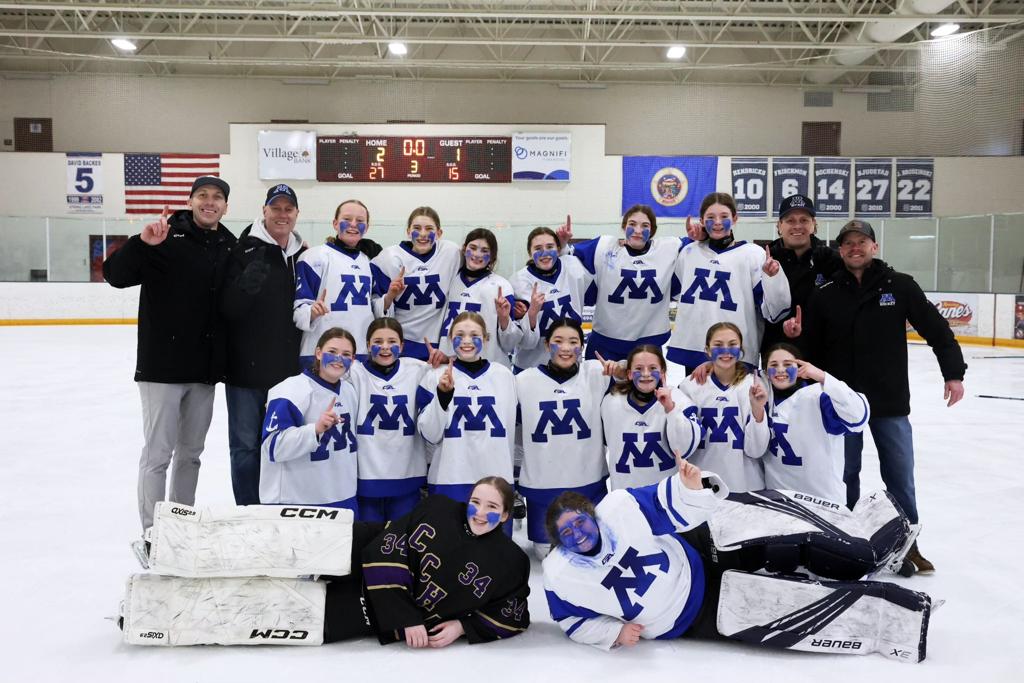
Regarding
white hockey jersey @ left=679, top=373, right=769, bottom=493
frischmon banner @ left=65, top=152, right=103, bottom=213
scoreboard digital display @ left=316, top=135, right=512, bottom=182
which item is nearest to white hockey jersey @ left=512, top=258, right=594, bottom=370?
Result: white hockey jersey @ left=679, top=373, right=769, bottom=493

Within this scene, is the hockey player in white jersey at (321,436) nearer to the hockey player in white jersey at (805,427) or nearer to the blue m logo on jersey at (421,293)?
the blue m logo on jersey at (421,293)

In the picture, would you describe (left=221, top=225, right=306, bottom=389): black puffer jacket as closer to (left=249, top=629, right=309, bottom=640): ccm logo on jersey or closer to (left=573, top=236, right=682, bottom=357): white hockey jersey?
(left=249, top=629, right=309, bottom=640): ccm logo on jersey

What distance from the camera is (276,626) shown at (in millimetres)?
2564

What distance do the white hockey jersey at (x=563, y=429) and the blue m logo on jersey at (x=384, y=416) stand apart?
1.79 feet

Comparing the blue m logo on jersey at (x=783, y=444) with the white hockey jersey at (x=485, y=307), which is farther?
the white hockey jersey at (x=485, y=307)

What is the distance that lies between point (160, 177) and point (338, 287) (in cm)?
1528

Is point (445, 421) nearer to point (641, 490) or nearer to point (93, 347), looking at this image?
point (641, 490)

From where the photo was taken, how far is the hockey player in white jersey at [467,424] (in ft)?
11.2

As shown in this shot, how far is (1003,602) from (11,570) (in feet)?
12.7

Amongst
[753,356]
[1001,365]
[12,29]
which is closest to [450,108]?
[12,29]

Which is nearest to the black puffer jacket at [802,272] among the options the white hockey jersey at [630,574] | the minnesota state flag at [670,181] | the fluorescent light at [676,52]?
the white hockey jersey at [630,574]

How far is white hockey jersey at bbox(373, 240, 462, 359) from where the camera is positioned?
160 inches

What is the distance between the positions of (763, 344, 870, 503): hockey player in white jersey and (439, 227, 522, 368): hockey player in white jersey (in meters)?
1.27

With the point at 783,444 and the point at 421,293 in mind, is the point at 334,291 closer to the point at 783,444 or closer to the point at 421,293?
the point at 421,293
